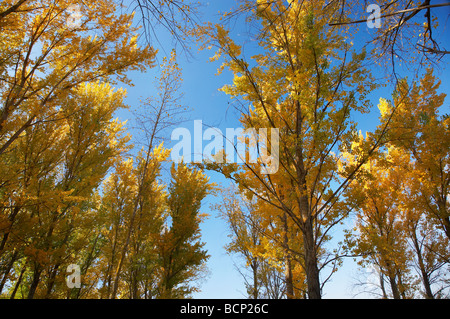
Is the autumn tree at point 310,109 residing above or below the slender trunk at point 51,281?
above

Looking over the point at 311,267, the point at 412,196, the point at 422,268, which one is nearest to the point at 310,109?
the point at 311,267

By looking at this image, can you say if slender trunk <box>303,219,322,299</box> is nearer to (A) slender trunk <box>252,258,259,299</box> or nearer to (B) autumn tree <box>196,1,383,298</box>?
(B) autumn tree <box>196,1,383,298</box>

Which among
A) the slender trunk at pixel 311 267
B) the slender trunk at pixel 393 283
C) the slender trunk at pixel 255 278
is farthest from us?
the slender trunk at pixel 255 278

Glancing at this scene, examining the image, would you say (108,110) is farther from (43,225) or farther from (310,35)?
(310,35)

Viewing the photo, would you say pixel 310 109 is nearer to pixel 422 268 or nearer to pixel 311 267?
pixel 311 267

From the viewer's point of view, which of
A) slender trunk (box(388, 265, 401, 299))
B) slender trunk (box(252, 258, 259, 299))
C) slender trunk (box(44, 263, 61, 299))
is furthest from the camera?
slender trunk (box(252, 258, 259, 299))

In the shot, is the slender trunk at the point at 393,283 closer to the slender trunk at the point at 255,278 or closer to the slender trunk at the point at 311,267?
the slender trunk at the point at 255,278

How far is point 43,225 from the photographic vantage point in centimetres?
532

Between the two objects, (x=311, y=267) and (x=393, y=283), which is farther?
(x=393, y=283)

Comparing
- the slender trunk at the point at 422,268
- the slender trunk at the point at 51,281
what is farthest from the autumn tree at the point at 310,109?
→ the slender trunk at the point at 422,268

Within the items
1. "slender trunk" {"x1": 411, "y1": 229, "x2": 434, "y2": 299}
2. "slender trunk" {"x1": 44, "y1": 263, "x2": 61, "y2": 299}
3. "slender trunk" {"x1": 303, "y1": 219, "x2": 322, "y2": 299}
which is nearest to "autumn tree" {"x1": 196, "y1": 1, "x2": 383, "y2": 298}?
"slender trunk" {"x1": 303, "y1": 219, "x2": 322, "y2": 299}

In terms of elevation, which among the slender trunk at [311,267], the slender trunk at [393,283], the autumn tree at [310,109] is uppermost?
the autumn tree at [310,109]
